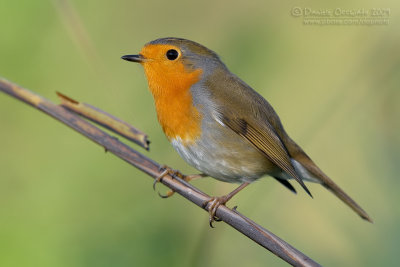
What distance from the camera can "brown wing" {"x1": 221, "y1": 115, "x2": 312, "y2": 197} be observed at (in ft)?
9.69

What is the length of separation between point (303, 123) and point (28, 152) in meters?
1.81

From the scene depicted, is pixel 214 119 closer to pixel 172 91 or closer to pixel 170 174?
pixel 172 91

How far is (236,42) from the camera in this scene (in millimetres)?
3473

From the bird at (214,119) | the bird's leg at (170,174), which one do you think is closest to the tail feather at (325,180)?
the bird at (214,119)

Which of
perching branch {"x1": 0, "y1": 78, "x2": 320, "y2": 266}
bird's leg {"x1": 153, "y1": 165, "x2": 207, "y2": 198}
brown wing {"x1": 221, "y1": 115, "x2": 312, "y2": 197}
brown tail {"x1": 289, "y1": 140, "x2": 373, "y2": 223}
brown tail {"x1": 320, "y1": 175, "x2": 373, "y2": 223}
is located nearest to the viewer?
perching branch {"x1": 0, "y1": 78, "x2": 320, "y2": 266}

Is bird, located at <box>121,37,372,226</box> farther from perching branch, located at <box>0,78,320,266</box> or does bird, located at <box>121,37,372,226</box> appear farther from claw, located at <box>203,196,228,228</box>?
perching branch, located at <box>0,78,320,266</box>

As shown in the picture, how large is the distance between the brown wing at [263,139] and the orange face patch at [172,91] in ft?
0.71

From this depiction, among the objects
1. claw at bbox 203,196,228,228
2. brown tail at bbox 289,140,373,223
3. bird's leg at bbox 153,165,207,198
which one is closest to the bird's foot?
claw at bbox 203,196,228,228

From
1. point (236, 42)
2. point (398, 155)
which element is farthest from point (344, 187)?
point (236, 42)

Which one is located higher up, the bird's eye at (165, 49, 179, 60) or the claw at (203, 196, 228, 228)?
the bird's eye at (165, 49, 179, 60)

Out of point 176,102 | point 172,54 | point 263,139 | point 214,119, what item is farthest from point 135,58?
point 263,139

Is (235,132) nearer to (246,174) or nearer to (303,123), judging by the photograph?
(246,174)

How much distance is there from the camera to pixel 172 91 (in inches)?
116

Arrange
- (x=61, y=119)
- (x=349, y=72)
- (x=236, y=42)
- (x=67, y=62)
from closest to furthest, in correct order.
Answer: (x=61, y=119) → (x=349, y=72) → (x=236, y=42) → (x=67, y=62)
